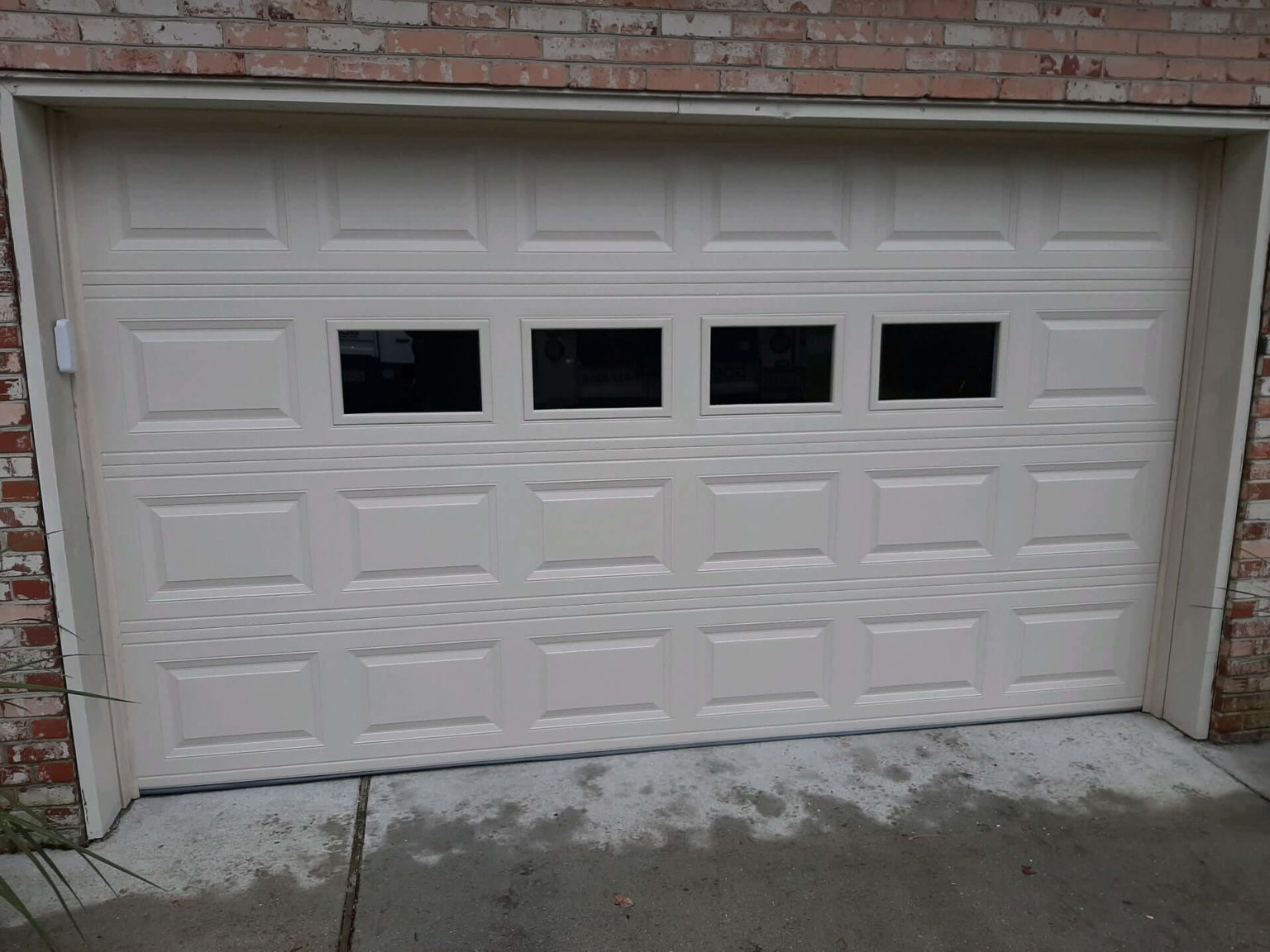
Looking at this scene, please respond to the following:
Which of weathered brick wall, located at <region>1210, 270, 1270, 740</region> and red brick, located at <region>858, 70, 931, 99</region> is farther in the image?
weathered brick wall, located at <region>1210, 270, 1270, 740</region>

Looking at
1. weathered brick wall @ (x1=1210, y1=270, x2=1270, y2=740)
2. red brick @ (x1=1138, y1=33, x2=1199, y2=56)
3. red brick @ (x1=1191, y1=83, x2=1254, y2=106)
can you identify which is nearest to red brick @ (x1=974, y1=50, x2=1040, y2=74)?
red brick @ (x1=1138, y1=33, x2=1199, y2=56)

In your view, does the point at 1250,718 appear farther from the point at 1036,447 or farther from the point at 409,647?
the point at 409,647

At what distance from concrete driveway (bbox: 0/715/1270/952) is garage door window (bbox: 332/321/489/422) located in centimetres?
132

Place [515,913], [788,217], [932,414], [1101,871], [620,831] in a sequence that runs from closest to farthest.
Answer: [515,913], [1101,871], [620,831], [788,217], [932,414]

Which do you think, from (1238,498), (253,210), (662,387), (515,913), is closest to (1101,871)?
(1238,498)

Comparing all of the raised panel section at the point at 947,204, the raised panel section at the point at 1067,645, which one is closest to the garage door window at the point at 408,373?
the raised panel section at the point at 947,204

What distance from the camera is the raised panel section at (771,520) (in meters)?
3.19

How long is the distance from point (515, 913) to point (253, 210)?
7.42 feet

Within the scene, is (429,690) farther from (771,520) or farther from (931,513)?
(931,513)

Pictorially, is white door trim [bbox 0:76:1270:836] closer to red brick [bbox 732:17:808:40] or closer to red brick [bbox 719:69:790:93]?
red brick [bbox 719:69:790:93]

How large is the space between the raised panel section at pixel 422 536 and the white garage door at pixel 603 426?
0.01 m

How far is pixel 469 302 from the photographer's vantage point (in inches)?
115

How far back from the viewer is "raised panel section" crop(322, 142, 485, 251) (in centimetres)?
280

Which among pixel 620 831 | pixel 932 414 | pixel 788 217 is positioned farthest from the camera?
pixel 932 414
